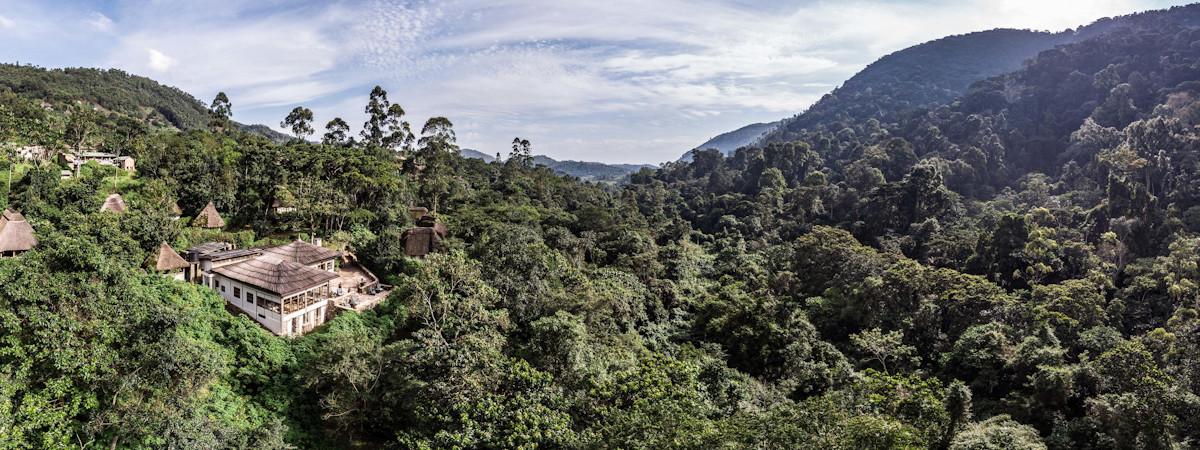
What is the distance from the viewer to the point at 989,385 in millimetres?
21250

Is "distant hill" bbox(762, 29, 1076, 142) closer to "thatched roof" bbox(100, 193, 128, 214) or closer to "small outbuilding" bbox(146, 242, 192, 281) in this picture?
"thatched roof" bbox(100, 193, 128, 214)

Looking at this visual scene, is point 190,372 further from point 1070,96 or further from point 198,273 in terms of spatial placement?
point 1070,96

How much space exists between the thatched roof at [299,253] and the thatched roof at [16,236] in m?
8.19

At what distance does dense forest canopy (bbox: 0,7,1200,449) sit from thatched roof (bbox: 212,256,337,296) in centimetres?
117

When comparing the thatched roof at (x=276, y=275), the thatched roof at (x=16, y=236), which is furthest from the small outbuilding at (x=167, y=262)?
the thatched roof at (x=16, y=236)

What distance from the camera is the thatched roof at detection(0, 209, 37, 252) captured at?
67.2ft

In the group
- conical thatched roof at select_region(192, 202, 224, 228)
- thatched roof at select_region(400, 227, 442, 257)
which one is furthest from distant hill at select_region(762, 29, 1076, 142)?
conical thatched roof at select_region(192, 202, 224, 228)

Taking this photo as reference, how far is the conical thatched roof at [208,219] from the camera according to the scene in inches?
1044

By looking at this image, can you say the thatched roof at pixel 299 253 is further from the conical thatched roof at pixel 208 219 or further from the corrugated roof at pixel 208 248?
the conical thatched roof at pixel 208 219

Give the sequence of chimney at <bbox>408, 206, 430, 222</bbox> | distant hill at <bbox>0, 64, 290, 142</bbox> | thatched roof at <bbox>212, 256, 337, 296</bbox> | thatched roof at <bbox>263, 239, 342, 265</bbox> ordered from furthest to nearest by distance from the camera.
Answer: distant hill at <bbox>0, 64, 290, 142</bbox>
chimney at <bbox>408, 206, 430, 222</bbox>
thatched roof at <bbox>263, 239, 342, 265</bbox>
thatched roof at <bbox>212, 256, 337, 296</bbox>

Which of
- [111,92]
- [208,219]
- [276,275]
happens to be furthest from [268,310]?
[111,92]

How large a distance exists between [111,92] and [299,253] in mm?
97187

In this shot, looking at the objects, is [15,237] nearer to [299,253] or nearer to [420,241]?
[299,253]

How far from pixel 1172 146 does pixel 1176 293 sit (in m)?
21.0
